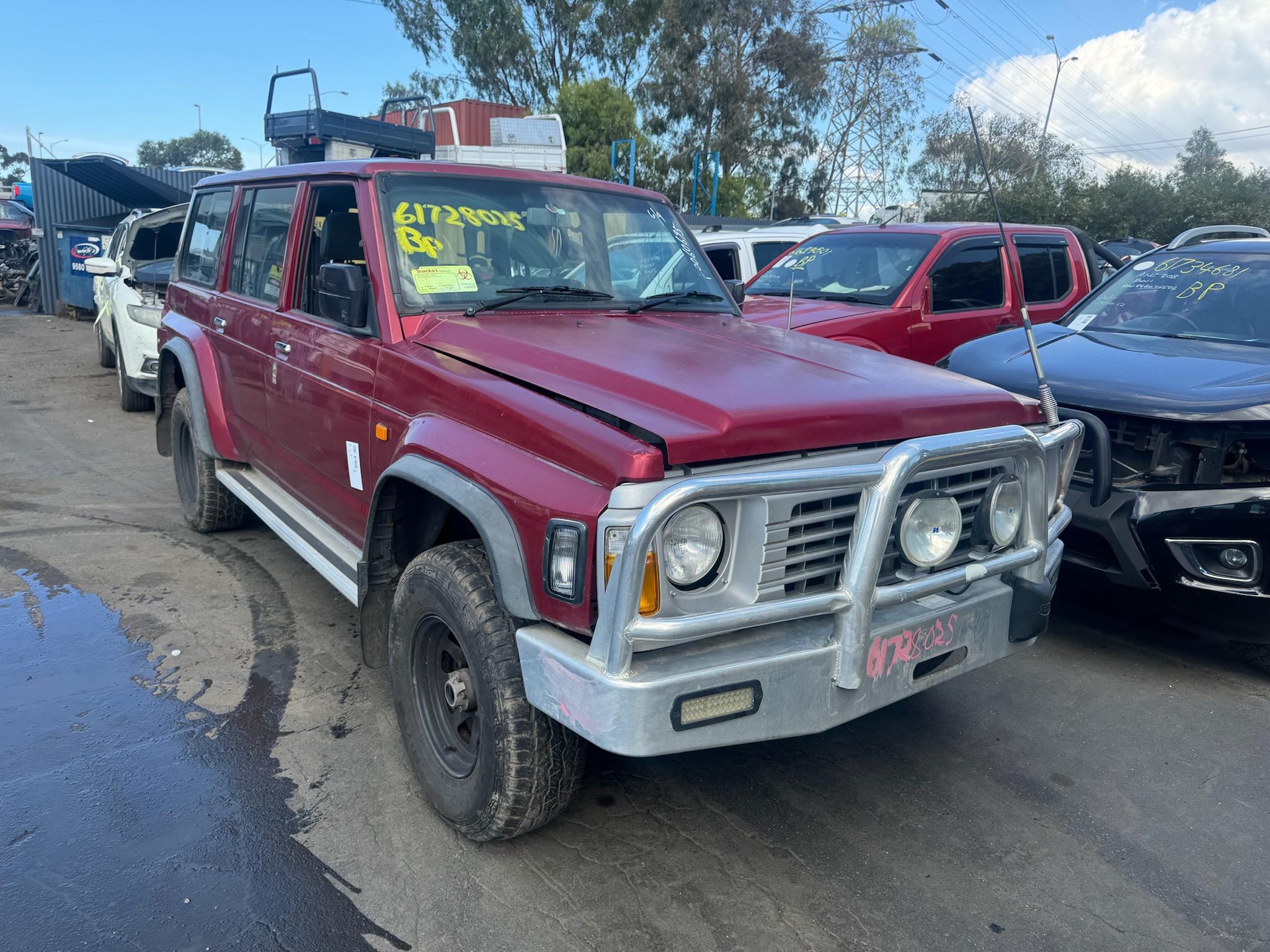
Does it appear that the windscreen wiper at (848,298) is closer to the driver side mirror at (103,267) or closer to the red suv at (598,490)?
the red suv at (598,490)

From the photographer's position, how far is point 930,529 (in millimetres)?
2652

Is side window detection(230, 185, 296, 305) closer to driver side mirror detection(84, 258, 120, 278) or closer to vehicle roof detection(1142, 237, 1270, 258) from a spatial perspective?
driver side mirror detection(84, 258, 120, 278)

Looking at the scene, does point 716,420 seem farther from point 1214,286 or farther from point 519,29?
point 519,29

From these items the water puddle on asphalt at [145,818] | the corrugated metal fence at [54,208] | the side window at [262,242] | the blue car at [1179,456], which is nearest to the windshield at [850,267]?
the blue car at [1179,456]

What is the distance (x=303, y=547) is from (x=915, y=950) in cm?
270

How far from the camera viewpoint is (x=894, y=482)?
2.38m

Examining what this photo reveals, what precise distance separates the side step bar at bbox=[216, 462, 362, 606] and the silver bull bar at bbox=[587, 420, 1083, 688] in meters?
1.49

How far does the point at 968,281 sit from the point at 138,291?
7162 mm

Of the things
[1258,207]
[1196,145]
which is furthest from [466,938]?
[1196,145]

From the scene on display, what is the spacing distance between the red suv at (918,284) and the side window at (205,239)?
3.08 metres

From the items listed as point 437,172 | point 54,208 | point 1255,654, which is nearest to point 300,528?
point 437,172

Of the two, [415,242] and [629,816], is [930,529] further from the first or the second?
[415,242]

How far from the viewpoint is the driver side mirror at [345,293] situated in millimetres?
3258

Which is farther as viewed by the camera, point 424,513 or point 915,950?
point 424,513
